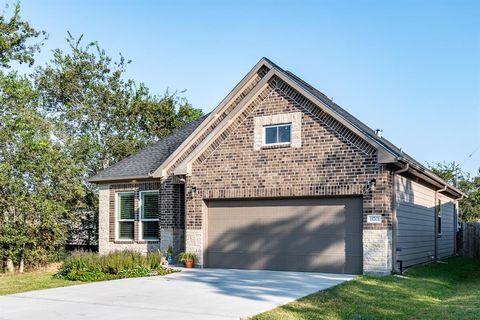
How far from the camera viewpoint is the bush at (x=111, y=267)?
1412 cm

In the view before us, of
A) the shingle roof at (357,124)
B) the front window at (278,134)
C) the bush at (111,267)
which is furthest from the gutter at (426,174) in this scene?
the bush at (111,267)

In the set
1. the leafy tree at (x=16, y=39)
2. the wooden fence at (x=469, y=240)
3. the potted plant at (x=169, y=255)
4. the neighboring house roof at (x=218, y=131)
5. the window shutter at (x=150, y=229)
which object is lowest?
the wooden fence at (x=469, y=240)

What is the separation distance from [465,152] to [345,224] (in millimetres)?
26753

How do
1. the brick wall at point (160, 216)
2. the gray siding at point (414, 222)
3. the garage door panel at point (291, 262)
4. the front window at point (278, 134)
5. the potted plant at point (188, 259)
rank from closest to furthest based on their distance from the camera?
the garage door panel at point (291, 262) → the gray siding at point (414, 222) → the front window at point (278, 134) → the potted plant at point (188, 259) → the brick wall at point (160, 216)

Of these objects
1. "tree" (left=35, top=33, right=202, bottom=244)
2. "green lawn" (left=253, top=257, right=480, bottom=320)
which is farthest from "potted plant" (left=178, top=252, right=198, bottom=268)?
"tree" (left=35, top=33, right=202, bottom=244)

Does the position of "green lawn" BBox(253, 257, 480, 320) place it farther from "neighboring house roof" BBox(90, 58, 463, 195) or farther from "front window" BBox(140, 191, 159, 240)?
"front window" BBox(140, 191, 159, 240)

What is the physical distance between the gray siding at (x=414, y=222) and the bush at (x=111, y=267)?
6.85 m

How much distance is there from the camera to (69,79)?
30.7 metres

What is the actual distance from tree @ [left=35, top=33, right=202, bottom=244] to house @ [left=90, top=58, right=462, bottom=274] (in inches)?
494

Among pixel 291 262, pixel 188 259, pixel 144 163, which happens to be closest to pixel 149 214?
pixel 144 163

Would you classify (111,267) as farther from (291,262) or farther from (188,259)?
(291,262)

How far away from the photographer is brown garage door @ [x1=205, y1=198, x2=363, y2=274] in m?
14.7

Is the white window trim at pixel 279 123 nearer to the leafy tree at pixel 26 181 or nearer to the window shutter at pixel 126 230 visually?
the window shutter at pixel 126 230

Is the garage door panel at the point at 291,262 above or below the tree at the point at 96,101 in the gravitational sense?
below
